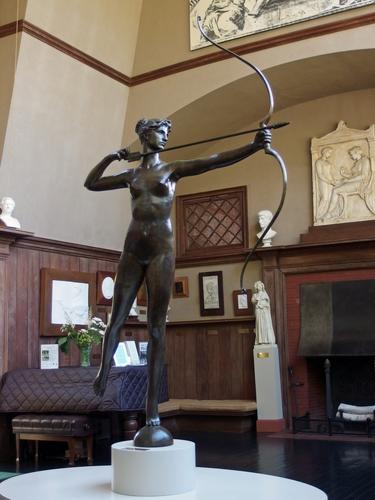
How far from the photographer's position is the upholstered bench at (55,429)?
6.11 m

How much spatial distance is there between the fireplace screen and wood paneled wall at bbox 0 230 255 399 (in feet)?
2.75

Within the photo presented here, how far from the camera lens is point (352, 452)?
632cm

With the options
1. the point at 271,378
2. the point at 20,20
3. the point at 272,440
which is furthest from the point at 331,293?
the point at 20,20

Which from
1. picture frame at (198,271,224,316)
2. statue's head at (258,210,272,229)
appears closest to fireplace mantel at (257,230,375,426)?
statue's head at (258,210,272,229)

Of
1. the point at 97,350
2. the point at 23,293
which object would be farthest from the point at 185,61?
the point at 97,350

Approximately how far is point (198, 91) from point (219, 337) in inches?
124

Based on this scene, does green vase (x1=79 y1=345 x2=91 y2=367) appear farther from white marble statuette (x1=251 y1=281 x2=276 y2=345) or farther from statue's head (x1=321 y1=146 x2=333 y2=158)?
statue's head (x1=321 y1=146 x2=333 y2=158)

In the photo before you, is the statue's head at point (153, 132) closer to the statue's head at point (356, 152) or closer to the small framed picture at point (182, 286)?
the statue's head at point (356, 152)

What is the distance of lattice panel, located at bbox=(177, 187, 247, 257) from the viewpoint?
884 cm

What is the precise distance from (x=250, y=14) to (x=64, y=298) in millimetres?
3835

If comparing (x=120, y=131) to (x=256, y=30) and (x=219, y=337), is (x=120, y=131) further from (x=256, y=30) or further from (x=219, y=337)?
(x=219, y=337)

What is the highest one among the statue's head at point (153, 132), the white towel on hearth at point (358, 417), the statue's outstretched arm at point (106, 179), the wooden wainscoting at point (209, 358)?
the statue's head at point (153, 132)

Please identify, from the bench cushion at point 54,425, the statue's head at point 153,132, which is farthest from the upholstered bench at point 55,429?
the statue's head at point 153,132

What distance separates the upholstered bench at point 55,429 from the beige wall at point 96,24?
12.6 ft
